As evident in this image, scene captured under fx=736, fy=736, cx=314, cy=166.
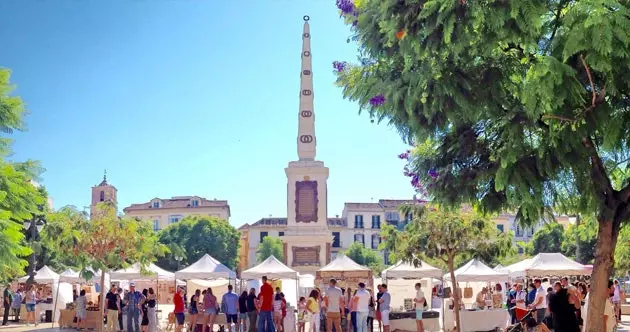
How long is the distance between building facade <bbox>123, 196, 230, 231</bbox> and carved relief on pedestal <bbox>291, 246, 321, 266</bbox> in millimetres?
47640

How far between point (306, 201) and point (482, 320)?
28948 mm

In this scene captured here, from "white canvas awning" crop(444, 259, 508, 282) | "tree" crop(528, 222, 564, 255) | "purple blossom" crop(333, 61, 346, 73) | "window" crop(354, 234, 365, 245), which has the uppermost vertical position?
"window" crop(354, 234, 365, 245)

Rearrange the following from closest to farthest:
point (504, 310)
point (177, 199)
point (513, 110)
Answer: point (513, 110) < point (504, 310) < point (177, 199)

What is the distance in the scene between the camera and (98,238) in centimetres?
2150

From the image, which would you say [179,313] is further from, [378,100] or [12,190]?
[378,100]

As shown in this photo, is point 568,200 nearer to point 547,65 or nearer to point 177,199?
point 547,65

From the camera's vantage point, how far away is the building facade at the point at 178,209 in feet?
310

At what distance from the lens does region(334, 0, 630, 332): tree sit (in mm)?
6516

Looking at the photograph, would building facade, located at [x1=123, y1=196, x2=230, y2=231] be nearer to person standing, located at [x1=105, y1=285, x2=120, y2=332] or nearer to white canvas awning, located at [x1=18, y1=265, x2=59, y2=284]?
white canvas awning, located at [x1=18, y1=265, x2=59, y2=284]

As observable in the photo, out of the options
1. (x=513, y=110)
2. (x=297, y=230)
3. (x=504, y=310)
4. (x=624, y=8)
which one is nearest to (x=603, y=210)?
(x=513, y=110)

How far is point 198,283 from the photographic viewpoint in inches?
1489

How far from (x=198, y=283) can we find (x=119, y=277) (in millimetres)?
11940

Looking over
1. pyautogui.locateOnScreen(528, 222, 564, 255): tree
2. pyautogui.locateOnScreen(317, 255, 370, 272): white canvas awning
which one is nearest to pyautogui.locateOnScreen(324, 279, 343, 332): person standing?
pyautogui.locateOnScreen(317, 255, 370, 272): white canvas awning

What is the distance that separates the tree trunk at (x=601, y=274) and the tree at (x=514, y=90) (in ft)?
0.05
